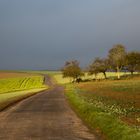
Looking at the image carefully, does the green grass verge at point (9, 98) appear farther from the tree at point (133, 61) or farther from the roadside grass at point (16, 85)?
the tree at point (133, 61)

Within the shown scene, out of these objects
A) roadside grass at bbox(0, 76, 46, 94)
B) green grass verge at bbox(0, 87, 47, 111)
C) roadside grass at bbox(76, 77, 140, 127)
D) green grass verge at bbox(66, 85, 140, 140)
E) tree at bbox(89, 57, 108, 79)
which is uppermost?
tree at bbox(89, 57, 108, 79)

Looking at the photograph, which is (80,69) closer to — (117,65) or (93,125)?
(117,65)

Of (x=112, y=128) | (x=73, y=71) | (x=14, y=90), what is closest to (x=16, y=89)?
(x=14, y=90)

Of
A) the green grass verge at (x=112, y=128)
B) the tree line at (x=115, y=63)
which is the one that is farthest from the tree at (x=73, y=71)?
the green grass verge at (x=112, y=128)

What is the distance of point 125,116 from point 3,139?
26.7 feet

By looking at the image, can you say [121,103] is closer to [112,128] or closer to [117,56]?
[112,128]

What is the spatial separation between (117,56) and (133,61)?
21.9 feet

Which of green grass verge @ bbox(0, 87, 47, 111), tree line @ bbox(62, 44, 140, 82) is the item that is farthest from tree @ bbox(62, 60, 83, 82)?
green grass verge @ bbox(0, 87, 47, 111)

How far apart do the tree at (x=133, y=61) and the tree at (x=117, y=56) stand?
1.96 metres

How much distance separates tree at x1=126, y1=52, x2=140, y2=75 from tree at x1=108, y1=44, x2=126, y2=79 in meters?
1.96

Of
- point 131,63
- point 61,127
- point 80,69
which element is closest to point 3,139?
point 61,127

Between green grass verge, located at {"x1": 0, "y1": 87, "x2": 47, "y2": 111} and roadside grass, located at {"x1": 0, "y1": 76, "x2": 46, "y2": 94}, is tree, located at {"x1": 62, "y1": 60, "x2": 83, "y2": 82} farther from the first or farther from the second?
green grass verge, located at {"x1": 0, "y1": 87, "x2": 47, "y2": 111}

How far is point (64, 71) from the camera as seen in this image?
163125 millimetres

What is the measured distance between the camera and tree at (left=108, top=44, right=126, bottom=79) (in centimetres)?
14712
